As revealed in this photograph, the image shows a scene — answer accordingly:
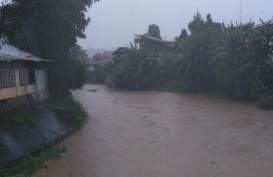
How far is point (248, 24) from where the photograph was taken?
2141cm

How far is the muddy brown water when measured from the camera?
32.4 feet

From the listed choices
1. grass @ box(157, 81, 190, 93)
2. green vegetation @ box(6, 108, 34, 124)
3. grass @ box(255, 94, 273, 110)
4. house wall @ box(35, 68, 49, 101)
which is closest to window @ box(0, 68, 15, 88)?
green vegetation @ box(6, 108, 34, 124)

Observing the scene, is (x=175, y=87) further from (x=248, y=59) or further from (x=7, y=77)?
(x=7, y=77)

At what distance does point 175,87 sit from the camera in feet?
96.7

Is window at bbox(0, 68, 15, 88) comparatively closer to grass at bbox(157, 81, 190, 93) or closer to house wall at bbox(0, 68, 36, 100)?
house wall at bbox(0, 68, 36, 100)

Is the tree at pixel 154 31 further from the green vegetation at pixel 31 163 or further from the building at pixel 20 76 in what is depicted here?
the green vegetation at pixel 31 163

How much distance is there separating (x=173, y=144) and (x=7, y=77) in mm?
5485

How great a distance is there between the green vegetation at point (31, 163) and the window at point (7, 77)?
2258 millimetres

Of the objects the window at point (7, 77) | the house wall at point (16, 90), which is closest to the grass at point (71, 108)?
the house wall at point (16, 90)

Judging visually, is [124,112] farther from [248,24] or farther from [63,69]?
[248,24]

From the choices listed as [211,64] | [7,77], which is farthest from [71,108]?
[211,64]

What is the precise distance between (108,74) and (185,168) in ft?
92.3

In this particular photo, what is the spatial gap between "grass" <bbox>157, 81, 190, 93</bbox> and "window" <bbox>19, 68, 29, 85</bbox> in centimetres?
1603

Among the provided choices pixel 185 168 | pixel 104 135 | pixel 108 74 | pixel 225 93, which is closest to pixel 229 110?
pixel 225 93
